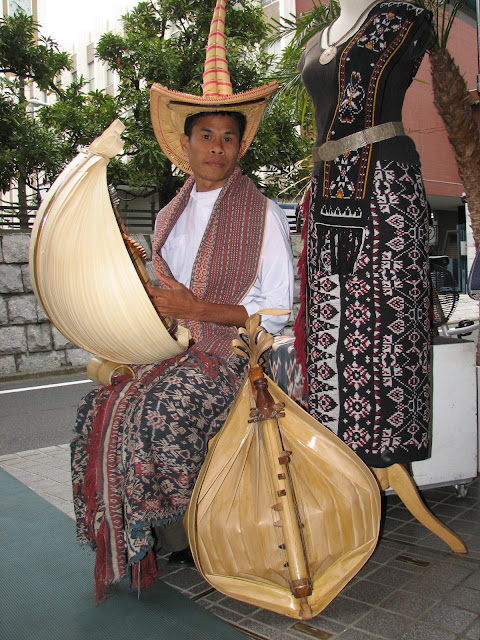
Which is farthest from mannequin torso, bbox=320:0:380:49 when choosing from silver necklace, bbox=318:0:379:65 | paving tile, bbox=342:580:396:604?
paving tile, bbox=342:580:396:604

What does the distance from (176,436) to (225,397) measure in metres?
0.25

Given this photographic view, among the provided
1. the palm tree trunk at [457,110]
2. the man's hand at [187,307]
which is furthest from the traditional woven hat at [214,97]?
the palm tree trunk at [457,110]

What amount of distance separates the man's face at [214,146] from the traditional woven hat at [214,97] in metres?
0.06

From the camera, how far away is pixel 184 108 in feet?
7.65

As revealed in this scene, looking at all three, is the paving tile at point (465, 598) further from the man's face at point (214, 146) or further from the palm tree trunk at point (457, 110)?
the palm tree trunk at point (457, 110)

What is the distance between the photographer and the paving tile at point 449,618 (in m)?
1.89

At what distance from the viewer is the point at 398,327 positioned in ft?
6.68

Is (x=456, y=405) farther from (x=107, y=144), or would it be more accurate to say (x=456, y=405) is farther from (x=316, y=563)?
(x=107, y=144)

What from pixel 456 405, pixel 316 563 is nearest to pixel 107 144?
pixel 316 563

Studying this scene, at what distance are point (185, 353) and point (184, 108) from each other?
3.09ft

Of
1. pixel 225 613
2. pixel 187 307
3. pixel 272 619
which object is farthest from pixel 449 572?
pixel 187 307

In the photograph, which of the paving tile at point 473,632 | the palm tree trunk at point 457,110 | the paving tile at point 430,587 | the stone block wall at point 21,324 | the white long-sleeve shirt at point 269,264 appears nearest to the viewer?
the paving tile at point 473,632

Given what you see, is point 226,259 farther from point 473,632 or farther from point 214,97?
point 473,632

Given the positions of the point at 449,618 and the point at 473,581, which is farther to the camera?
the point at 473,581
